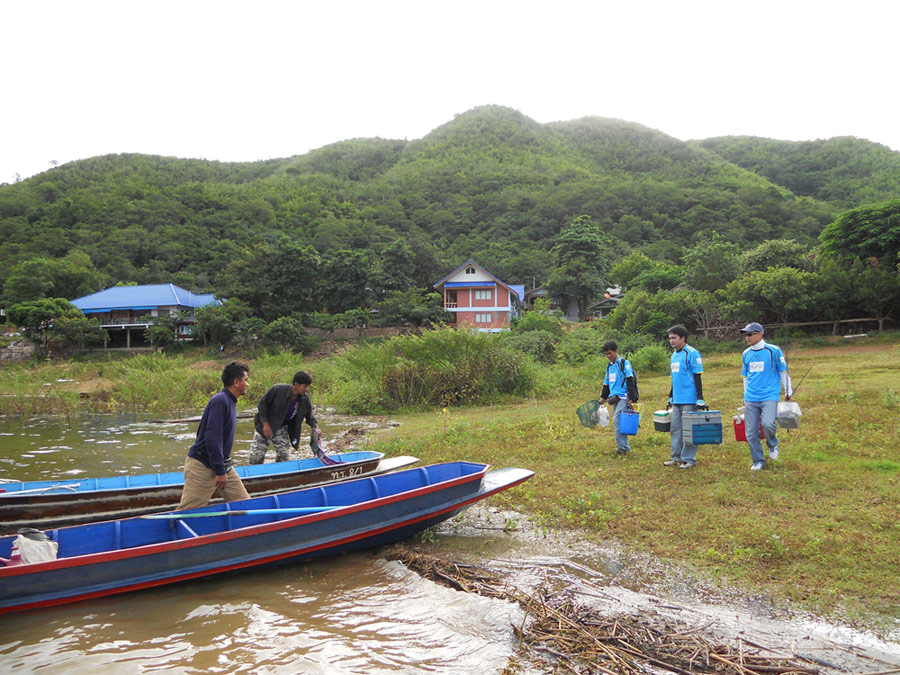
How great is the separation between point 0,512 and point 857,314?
34.2 metres

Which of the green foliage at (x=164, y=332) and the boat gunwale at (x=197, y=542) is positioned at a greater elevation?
the green foliage at (x=164, y=332)

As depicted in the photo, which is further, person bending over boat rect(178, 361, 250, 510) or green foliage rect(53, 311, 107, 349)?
green foliage rect(53, 311, 107, 349)

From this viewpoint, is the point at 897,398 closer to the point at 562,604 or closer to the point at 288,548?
the point at 562,604

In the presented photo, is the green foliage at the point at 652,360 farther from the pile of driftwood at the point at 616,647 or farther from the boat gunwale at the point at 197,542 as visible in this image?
the pile of driftwood at the point at 616,647

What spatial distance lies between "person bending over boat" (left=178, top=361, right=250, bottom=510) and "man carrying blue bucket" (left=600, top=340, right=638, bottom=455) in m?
5.52

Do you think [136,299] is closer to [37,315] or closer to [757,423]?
[37,315]

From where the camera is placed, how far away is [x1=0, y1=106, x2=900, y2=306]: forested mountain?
62.2 m

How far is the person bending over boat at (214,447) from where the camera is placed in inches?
213

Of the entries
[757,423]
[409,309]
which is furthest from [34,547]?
[409,309]

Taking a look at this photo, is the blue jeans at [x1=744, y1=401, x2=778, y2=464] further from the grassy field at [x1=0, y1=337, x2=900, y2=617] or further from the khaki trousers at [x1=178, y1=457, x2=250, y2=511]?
the khaki trousers at [x1=178, y1=457, x2=250, y2=511]

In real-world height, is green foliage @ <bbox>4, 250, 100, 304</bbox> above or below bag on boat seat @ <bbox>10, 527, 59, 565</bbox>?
above

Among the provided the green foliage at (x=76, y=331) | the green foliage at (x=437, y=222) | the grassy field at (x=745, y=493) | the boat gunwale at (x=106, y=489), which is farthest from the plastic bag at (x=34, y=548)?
the green foliage at (x=76, y=331)

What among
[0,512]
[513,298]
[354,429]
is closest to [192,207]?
[513,298]

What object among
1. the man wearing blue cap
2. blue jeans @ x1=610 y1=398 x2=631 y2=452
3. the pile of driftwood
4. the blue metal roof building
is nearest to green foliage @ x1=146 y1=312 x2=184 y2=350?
the blue metal roof building
